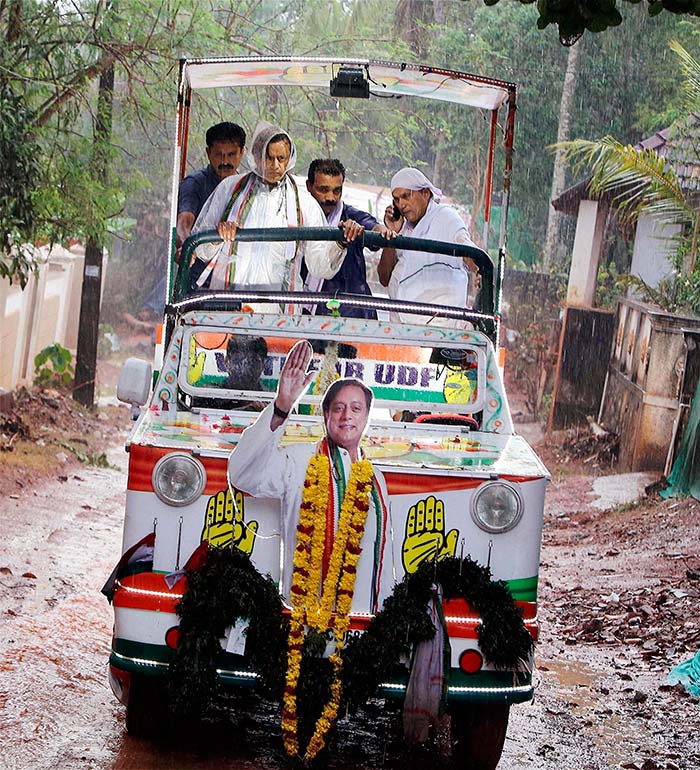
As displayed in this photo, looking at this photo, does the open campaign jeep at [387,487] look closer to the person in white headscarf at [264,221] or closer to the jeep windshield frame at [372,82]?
the person in white headscarf at [264,221]

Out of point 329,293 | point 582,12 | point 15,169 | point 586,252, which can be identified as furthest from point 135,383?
point 586,252

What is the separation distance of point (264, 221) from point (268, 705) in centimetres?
265

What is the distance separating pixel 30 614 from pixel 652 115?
63.1ft

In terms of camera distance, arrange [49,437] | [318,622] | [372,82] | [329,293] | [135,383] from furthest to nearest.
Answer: [49,437]
[372,82]
[329,293]
[135,383]
[318,622]

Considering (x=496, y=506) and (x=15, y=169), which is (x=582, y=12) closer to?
(x=496, y=506)

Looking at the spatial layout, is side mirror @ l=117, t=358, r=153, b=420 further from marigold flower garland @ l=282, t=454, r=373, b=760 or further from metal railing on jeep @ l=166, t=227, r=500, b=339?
marigold flower garland @ l=282, t=454, r=373, b=760

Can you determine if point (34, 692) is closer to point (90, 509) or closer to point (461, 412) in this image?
point (461, 412)

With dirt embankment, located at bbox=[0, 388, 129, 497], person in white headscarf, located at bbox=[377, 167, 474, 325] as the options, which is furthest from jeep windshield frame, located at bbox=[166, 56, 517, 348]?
dirt embankment, located at bbox=[0, 388, 129, 497]

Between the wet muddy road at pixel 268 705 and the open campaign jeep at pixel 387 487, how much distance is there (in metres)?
0.32

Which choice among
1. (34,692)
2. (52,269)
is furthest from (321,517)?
(52,269)

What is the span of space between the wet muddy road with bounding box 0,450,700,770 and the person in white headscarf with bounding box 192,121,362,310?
87.7 inches

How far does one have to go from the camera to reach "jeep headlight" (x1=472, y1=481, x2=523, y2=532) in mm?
4586

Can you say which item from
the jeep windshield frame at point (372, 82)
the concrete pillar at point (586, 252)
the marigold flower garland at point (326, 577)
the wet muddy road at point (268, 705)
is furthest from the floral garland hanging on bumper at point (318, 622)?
the concrete pillar at point (586, 252)

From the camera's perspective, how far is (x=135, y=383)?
5602 millimetres
